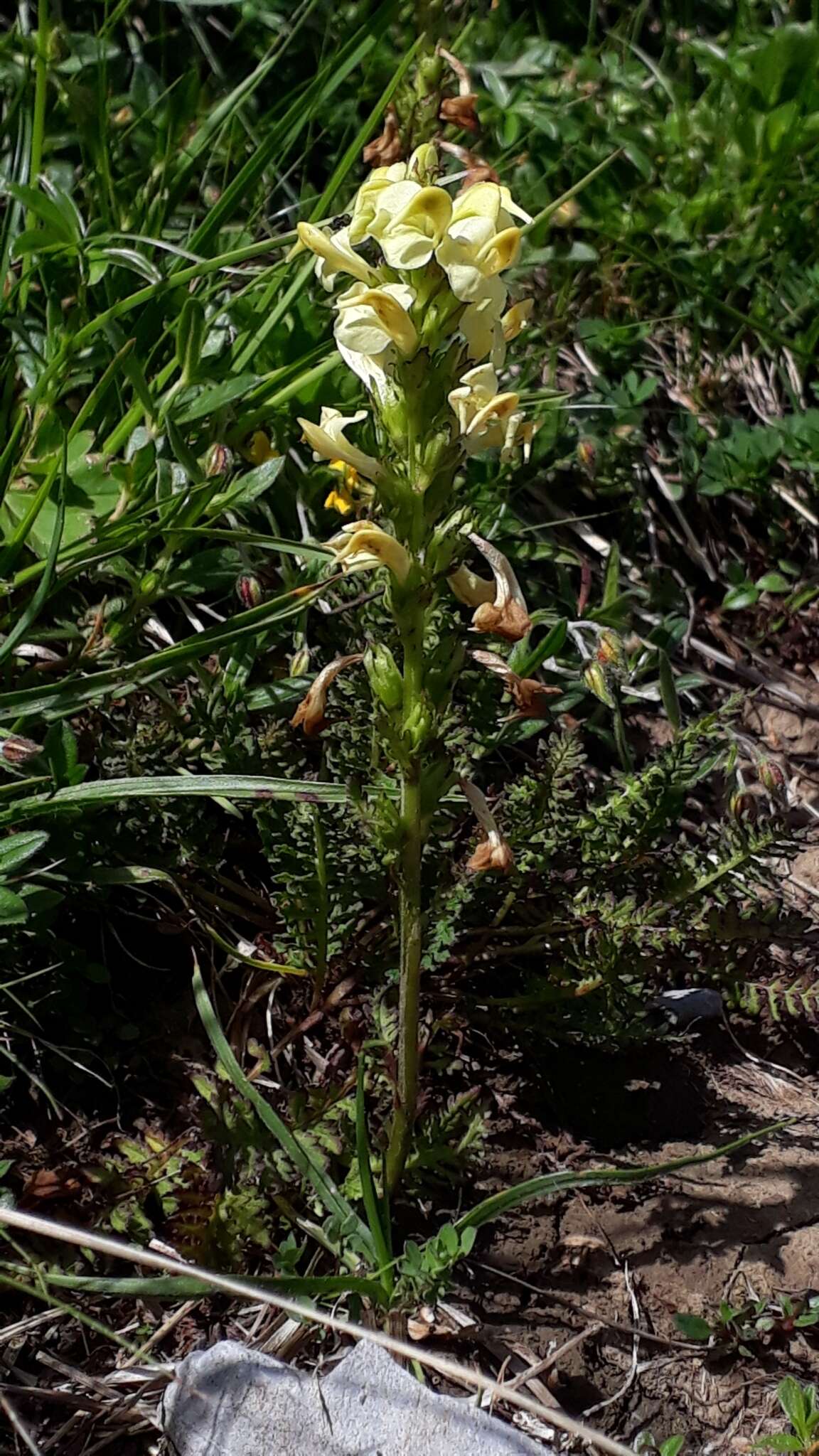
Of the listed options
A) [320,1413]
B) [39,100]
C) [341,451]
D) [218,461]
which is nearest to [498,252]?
[341,451]

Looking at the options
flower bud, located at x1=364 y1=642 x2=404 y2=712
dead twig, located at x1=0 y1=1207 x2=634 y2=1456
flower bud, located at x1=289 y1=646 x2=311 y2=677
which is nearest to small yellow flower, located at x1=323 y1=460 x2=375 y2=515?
flower bud, located at x1=289 y1=646 x2=311 y2=677

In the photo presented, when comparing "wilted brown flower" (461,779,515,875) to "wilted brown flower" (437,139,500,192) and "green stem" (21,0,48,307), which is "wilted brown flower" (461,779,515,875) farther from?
"green stem" (21,0,48,307)

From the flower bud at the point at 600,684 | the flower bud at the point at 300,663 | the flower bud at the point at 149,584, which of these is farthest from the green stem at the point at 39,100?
the flower bud at the point at 600,684

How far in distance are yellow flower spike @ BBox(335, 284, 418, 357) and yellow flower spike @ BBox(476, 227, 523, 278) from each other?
8 cm

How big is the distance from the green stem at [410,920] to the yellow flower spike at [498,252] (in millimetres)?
386

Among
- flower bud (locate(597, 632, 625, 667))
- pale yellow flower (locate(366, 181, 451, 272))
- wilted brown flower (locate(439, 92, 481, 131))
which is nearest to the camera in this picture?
pale yellow flower (locate(366, 181, 451, 272))

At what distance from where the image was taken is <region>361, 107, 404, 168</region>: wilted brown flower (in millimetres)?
2385

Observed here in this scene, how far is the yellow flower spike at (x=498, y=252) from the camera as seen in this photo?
1.34 m

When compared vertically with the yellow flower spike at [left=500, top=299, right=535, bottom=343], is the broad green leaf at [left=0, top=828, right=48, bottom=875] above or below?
below

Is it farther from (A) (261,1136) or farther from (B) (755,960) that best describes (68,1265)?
(B) (755,960)

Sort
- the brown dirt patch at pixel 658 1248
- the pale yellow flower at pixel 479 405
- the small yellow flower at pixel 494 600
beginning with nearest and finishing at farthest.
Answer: the pale yellow flower at pixel 479 405, the small yellow flower at pixel 494 600, the brown dirt patch at pixel 658 1248

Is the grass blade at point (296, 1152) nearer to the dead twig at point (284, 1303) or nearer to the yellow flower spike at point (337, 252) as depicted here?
the dead twig at point (284, 1303)

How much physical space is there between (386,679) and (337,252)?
487 millimetres

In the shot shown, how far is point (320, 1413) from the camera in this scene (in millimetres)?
1624
